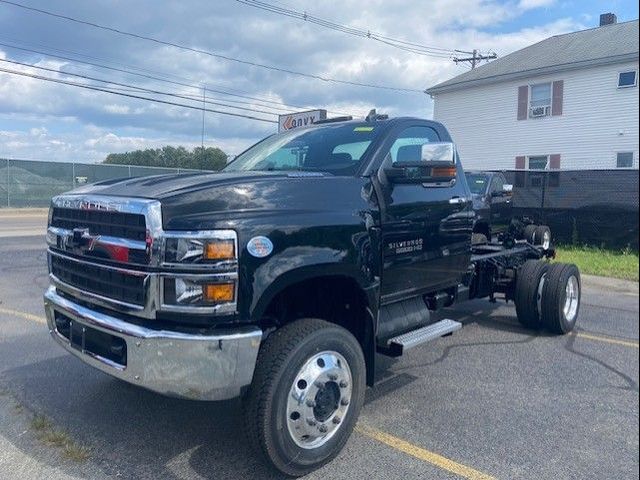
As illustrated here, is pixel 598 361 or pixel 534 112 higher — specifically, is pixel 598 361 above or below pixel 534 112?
below

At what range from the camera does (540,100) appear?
74.4 ft

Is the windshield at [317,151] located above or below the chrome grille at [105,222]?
above

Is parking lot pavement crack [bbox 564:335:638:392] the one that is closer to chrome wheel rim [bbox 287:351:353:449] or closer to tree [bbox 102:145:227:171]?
chrome wheel rim [bbox 287:351:353:449]

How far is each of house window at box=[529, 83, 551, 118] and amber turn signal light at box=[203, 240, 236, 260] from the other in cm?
2230

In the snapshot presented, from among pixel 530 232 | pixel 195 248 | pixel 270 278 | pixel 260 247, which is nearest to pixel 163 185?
pixel 195 248

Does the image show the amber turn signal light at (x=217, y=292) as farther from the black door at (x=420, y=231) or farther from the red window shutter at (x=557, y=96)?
the red window shutter at (x=557, y=96)

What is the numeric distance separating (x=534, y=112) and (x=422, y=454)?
21.9 meters

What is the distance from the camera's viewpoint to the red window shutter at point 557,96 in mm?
21969

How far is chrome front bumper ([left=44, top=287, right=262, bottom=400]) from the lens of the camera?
2.86 m

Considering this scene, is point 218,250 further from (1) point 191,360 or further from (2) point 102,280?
(2) point 102,280

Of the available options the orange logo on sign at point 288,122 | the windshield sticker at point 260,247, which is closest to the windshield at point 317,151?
the windshield sticker at point 260,247

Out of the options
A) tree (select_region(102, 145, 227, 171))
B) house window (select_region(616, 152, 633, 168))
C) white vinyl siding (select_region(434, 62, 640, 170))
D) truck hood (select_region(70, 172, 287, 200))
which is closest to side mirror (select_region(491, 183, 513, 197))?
house window (select_region(616, 152, 633, 168))

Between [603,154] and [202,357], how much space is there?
68.4ft

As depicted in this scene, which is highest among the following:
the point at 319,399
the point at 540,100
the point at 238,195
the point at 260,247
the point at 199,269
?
the point at 540,100
